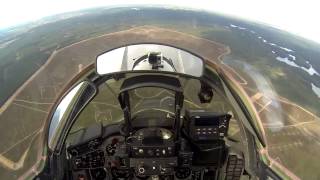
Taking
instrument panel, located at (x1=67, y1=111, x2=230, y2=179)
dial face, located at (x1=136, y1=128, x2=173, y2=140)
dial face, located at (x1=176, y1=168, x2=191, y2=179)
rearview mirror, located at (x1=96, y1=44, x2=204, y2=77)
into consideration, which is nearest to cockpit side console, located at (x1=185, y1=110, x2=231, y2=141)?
instrument panel, located at (x1=67, y1=111, x2=230, y2=179)

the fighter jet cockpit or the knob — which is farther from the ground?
the fighter jet cockpit

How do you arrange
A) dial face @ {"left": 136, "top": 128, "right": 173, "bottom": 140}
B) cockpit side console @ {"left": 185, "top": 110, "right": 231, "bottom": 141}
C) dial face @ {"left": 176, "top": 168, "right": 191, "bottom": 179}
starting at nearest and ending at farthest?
dial face @ {"left": 136, "top": 128, "right": 173, "bottom": 140}, cockpit side console @ {"left": 185, "top": 110, "right": 231, "bottom": 141}, dial face @ {"left": 176, "top": 168, "right": 191, "bottom": 179}

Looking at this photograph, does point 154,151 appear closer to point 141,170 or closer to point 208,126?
point 141,170

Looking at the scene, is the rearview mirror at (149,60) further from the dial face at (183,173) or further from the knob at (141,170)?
the dial face at (183,173)

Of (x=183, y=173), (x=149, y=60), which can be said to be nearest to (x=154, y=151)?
(x=183, y=173)

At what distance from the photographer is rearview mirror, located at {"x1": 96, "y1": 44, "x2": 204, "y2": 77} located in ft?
13.3

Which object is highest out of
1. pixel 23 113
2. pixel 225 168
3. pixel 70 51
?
pixel 70 51

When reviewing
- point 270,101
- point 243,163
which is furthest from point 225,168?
point 270,101

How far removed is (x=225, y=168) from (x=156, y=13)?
12874 millimetres

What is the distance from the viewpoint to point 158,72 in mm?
3949

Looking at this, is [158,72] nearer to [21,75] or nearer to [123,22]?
[21,75]

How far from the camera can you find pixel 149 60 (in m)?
4.13

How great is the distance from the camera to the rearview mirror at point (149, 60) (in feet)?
13.3

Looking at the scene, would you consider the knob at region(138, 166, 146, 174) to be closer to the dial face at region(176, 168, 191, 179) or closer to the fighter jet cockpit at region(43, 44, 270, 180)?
the fighter jet cockpit at region(43, 44, 270, 180)
